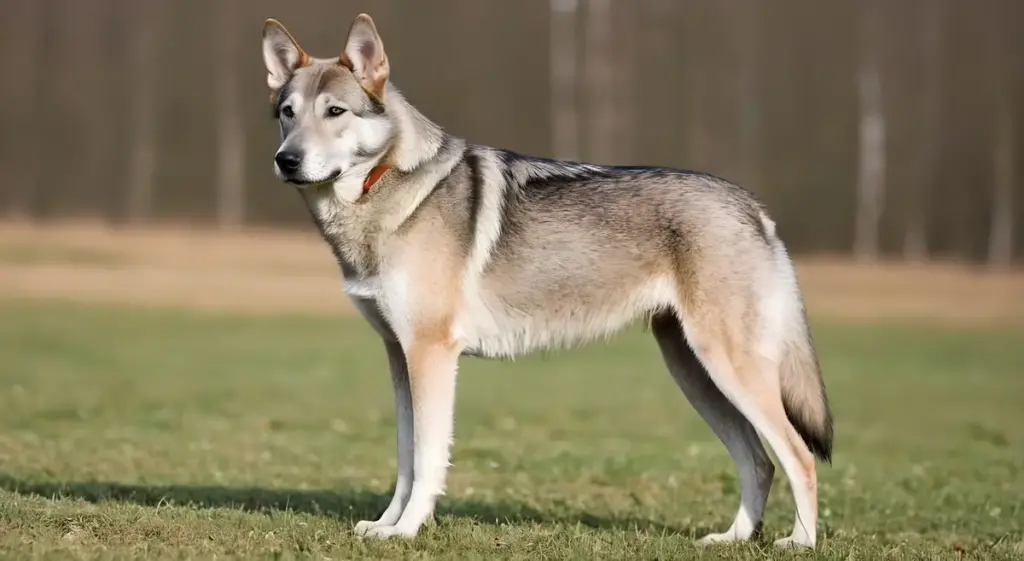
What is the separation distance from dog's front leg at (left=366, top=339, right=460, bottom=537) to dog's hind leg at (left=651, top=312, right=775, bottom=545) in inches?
51.9

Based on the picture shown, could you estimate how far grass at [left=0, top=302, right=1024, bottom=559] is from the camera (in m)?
5.90

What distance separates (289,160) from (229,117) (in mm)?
21491

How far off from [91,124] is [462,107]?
369 inches

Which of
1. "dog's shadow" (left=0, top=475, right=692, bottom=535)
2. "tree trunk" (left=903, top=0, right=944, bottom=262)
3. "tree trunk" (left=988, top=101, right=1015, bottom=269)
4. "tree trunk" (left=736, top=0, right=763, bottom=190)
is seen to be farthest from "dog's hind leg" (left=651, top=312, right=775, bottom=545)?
"tree trunk" (left=988, top=101, right=1015, bottom=269)

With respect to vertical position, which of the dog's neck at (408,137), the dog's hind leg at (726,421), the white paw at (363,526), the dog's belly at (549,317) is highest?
the dog's neck at (408,137)

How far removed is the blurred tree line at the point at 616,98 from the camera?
2522 centimetres

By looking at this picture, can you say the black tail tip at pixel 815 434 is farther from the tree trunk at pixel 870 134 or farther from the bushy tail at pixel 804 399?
the tree trunk at pixel 870 134

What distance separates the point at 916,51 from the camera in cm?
2677

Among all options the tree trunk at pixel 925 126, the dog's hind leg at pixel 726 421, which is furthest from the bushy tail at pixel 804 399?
the tree trunk at pixel 925 126

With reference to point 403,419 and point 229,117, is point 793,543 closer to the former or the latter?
point 403,419

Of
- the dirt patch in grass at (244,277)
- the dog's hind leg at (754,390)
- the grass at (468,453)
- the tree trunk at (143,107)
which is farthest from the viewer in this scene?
the tree trunk at (143,107)

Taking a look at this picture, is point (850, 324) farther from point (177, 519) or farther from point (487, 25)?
point (177, 519)

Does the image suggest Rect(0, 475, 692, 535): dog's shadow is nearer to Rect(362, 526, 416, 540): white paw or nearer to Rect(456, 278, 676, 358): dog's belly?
Rect(362, 526, 416, 540): white paw

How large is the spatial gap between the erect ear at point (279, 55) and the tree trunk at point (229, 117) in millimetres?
20433
